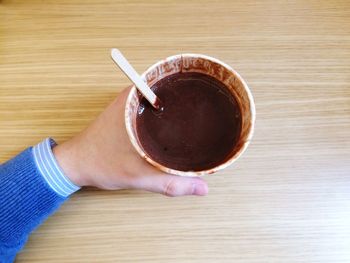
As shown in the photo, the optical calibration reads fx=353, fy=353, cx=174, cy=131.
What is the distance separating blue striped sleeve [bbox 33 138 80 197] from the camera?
755mm

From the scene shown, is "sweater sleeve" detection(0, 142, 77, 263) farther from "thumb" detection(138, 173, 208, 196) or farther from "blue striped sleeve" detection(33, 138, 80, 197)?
"thumb" detection(138, 173, 208, 196)

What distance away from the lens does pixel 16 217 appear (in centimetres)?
75

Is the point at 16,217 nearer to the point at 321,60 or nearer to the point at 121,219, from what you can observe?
the point at 121,219

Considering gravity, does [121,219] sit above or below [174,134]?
below

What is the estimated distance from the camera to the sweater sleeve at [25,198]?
75 cm

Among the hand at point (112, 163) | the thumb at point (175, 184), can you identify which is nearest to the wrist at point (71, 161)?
the hand at point (112, 163)

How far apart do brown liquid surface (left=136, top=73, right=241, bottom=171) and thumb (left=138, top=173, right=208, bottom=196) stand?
1.5 inches

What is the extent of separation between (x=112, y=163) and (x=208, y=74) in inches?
10.3

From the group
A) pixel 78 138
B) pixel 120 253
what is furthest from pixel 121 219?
pixel 78 138

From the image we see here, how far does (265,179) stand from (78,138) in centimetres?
42

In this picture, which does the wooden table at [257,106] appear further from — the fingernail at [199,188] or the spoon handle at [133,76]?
the spoon handle at [133,76]

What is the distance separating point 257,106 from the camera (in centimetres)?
84

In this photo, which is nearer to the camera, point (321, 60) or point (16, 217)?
point (16, 217)

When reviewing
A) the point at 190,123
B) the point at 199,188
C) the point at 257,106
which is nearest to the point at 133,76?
the point at 190,123
